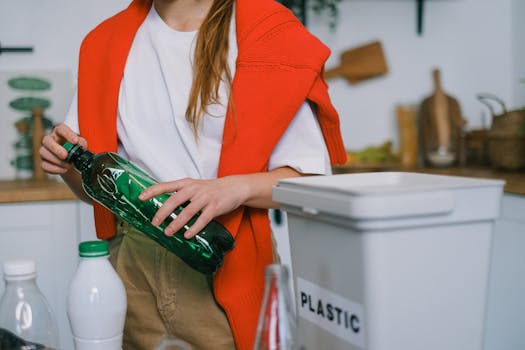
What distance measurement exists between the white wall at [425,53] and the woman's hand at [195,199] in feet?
5.90

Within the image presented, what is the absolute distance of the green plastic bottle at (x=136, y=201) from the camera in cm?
82

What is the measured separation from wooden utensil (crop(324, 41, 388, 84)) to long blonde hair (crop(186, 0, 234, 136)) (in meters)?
1.62

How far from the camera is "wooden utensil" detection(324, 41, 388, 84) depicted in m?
2.60

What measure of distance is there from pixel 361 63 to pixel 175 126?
5.67 feet

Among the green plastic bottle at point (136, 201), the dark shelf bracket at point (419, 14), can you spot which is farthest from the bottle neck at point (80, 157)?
the dark shelf bracket at point (419, 14)

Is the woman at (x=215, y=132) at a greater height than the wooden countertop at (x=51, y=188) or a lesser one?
greater

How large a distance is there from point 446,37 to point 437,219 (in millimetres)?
2267

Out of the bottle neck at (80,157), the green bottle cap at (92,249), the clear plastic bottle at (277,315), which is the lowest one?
the clear plastic bottle at (277,315)

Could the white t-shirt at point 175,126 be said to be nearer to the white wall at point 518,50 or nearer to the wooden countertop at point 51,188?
the wooden countertop at point 51,188

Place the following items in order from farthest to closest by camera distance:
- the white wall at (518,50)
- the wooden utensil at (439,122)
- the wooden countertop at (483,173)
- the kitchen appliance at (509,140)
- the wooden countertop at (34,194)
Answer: the white wall at (518,50) → the wooden utensil at (439,122) → the kitchen appliance at (509,140) → the wooden countertop at (34,194) → the wooden countertop at (483,173)

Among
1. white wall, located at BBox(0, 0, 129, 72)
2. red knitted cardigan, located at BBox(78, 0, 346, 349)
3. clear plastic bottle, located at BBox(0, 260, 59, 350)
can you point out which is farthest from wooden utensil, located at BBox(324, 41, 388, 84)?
clear plastic bottle, located at BBox(0, 260, 59, 350)

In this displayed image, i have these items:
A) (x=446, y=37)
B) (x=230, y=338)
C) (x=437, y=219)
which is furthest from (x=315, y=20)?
(x=437, y=219)

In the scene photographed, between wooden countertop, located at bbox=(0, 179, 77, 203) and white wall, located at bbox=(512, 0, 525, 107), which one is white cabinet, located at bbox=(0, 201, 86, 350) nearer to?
wooden countertop, located at bbox=(0, 179, 77, 203)

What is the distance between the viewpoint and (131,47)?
108cm
